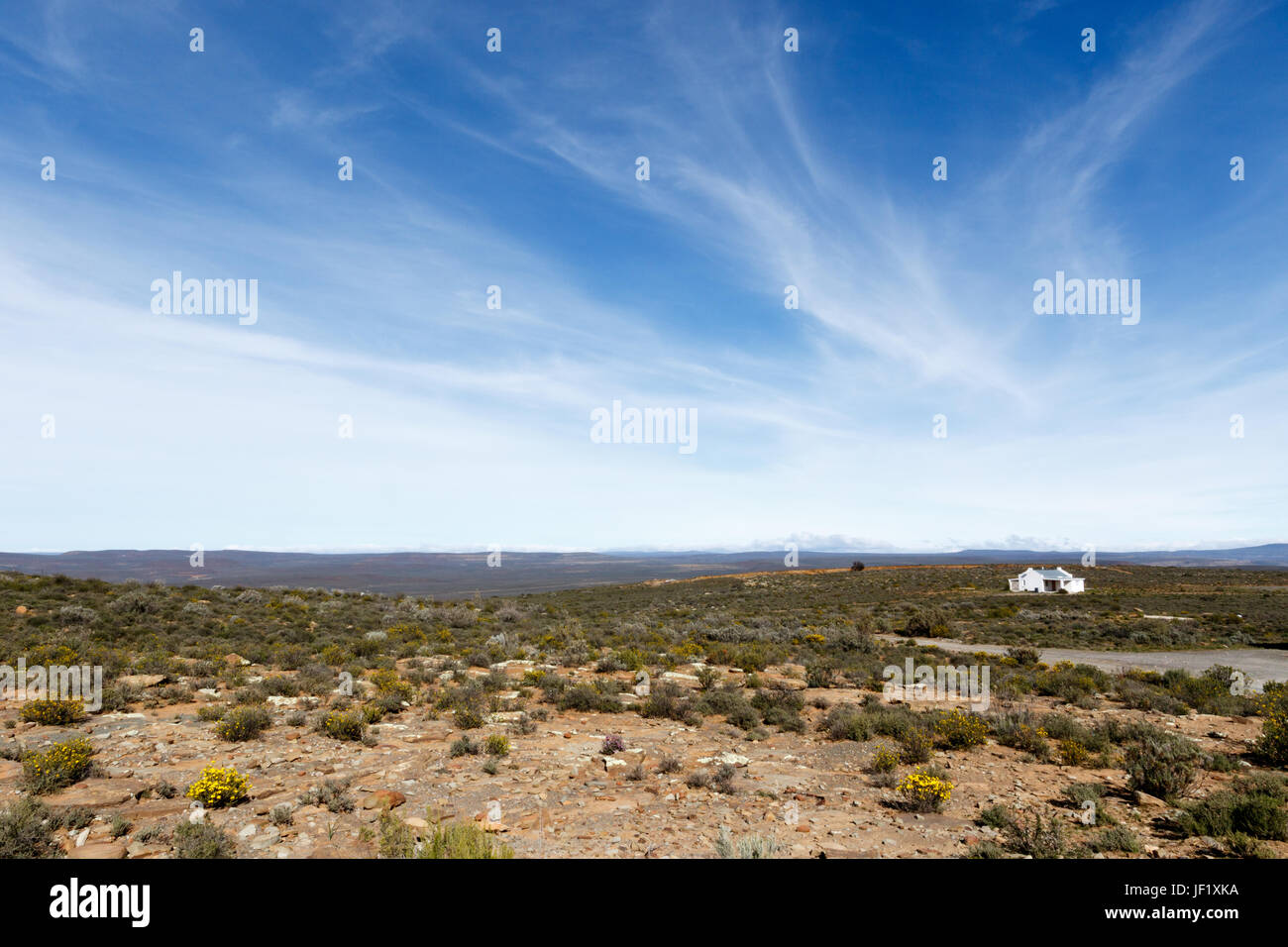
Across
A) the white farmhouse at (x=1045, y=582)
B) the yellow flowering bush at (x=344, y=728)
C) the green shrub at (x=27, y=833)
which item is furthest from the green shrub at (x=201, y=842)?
the white farmhouse at (x=1045, y=582)

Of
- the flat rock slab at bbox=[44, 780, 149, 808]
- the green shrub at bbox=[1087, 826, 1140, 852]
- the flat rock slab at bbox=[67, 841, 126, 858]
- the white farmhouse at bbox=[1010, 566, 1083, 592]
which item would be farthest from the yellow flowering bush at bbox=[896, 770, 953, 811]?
the white farmhouse at bbox=[1010, 566, 1083, 592]

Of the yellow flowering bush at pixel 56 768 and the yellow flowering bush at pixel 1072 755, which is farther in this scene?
the yellow flowering bush at pixel 1072 755

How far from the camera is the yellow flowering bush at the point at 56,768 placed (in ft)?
23.8

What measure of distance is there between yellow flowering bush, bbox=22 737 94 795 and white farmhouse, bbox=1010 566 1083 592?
219ft

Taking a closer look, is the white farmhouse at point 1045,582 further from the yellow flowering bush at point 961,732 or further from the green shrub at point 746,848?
the green shrub at point 746,848

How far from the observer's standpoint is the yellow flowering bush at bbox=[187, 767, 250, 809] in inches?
277

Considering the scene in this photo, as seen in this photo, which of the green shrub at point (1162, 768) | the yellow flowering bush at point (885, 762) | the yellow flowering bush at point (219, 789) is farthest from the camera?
the yellow flowering bush at point (885, 762)

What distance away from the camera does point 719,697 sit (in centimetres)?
1287

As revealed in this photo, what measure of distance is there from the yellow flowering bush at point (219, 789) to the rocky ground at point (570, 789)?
0.20 metres

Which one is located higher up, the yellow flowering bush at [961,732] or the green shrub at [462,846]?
the green shrub at [462,846]

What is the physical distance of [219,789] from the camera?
709cm
